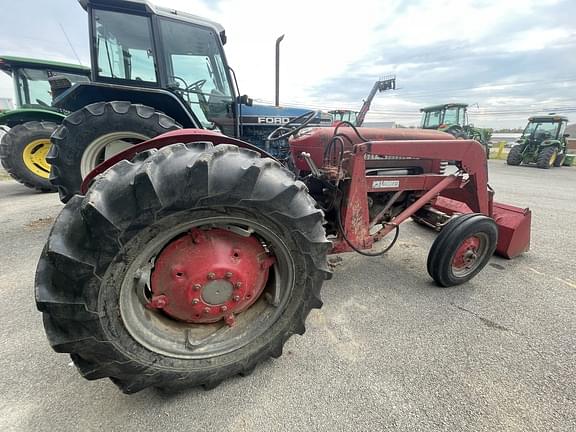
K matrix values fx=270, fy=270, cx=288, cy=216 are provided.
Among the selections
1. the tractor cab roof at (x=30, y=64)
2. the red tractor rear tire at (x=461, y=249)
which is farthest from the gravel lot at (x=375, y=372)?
the tractor cab roof at (x=30, y=64)

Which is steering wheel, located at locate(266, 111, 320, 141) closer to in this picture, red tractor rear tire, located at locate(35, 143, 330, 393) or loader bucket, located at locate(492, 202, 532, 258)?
red tractor rear tire, located at locate(35, 143, 330, 393)

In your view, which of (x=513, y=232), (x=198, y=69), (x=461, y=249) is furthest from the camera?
(x=198, y=69)

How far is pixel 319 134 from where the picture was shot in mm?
2355

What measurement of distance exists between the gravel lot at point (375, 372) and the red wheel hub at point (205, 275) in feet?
1.44

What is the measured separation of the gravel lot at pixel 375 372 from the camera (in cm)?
127

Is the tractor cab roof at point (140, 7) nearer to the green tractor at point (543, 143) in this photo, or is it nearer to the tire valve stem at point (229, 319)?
the tire valve stem at point (229, 319)

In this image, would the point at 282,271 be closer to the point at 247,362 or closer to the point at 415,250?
the point at 247,362

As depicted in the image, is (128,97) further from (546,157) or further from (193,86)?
(546,157)

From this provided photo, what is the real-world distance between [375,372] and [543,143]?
15265mm

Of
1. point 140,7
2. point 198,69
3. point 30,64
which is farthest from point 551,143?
point 30,64

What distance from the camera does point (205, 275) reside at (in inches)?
51.4

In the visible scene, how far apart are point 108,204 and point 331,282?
1940 millimetres

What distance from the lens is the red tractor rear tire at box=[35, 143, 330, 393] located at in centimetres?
100

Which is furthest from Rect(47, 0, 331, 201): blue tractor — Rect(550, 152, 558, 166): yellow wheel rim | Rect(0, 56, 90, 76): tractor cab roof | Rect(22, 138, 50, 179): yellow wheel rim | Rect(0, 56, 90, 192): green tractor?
Rect(550, 152, 558, 166): yellow wheel rim
